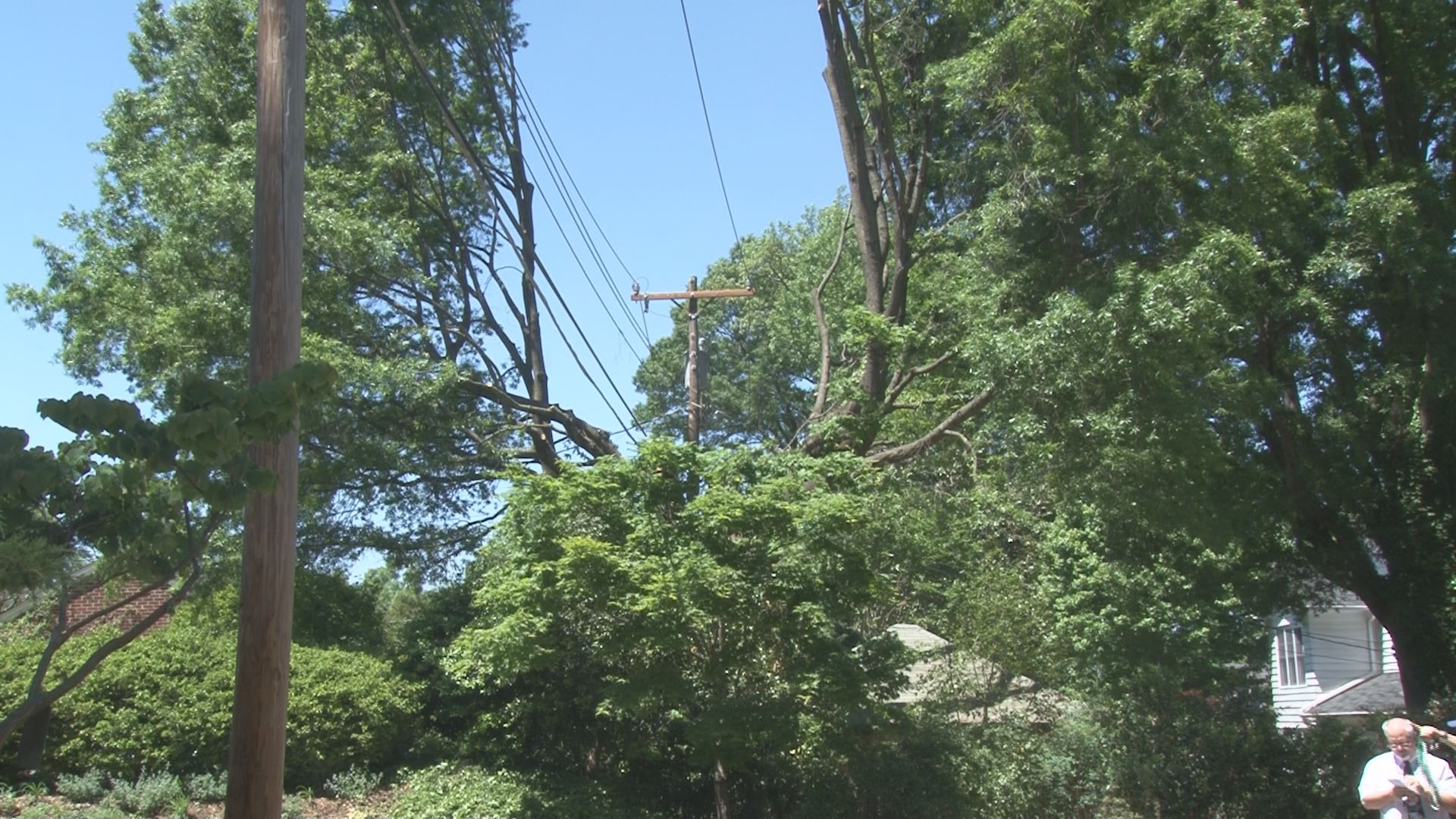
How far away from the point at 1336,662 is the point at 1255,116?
2486 cm

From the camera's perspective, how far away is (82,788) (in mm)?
12570

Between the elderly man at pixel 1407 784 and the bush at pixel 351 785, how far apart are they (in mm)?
10758

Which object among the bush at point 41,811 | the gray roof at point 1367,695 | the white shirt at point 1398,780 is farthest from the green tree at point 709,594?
the gray roof at point 1367,695

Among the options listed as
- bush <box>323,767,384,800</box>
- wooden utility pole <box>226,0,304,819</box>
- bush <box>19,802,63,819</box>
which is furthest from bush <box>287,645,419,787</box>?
wooden utility pole <box>226,0,304,819</box>

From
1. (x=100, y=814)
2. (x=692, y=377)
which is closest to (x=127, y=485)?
(x=100, y=814)

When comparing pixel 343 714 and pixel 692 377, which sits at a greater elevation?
pixel 692 377

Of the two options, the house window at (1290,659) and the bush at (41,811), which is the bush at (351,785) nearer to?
the bush at (41,811)

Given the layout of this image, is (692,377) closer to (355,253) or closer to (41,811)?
(355,253)

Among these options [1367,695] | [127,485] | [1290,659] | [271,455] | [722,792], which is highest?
[271,455]

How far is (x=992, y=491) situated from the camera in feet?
53.5

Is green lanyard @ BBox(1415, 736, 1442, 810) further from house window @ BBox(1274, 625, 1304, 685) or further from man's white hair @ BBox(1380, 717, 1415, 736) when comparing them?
house window @ BBox(1274, 625, 1304, 685)

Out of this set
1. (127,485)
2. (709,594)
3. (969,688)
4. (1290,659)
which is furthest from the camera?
(1290,659)

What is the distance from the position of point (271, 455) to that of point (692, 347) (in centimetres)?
1509

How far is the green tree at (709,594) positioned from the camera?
12.2 meters
